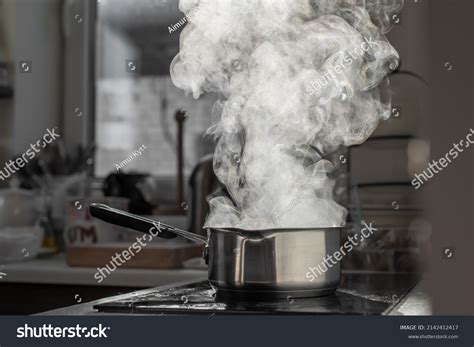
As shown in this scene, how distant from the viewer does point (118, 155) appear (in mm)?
2260

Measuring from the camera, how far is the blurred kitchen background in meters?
1.45

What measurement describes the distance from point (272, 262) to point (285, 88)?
40 centimetres

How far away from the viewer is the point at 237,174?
123 centimetres

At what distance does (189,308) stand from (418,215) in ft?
2.48

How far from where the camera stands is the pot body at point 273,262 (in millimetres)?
824
